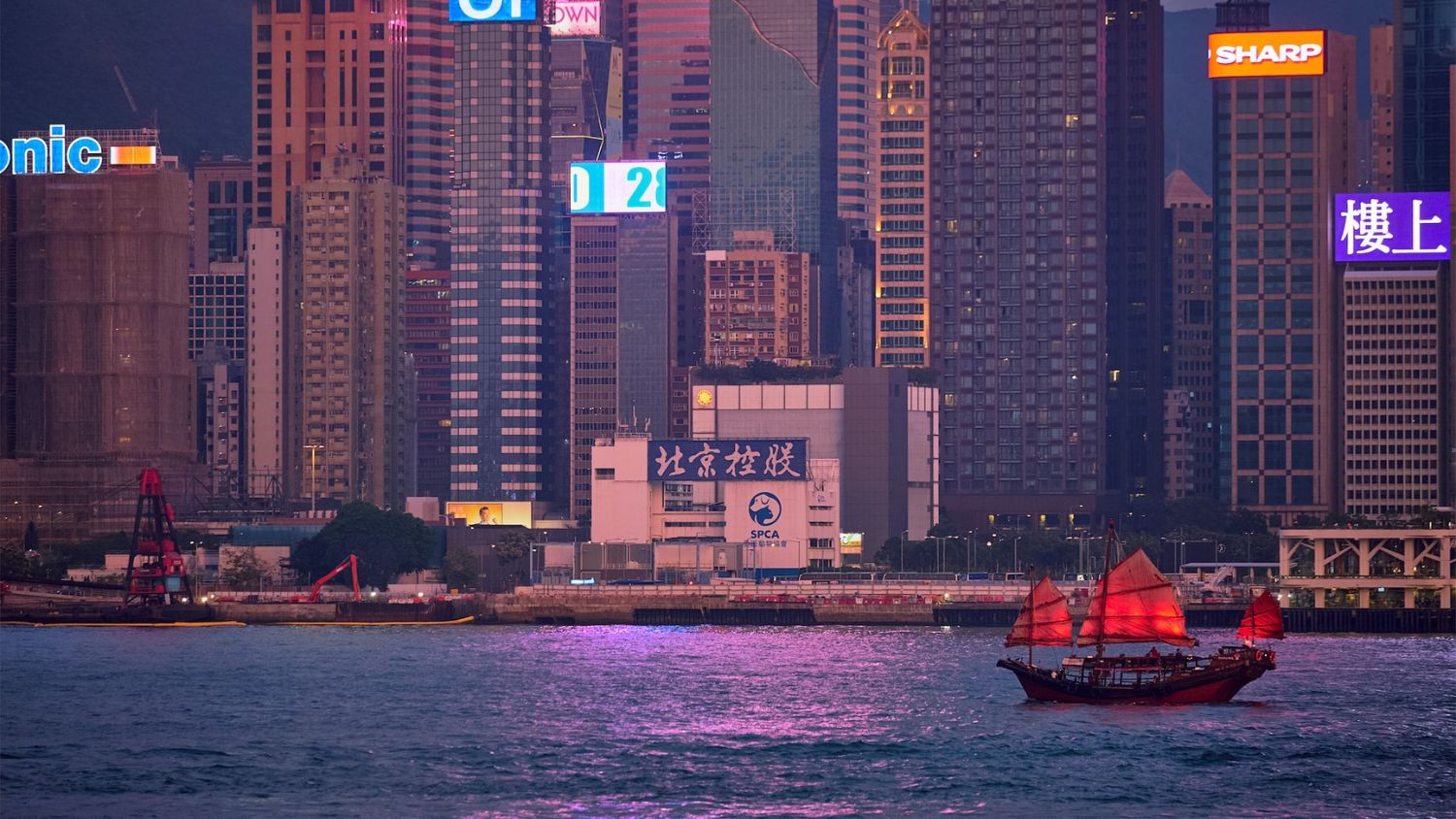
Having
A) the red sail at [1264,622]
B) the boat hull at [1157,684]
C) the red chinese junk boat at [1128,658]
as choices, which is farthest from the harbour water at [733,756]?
the red sail at [1264,622]

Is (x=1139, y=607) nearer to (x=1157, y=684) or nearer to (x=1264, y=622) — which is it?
(x=1157, y=684)

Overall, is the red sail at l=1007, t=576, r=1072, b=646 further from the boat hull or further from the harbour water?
the harbour water

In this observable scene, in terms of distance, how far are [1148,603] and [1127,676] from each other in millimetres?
8453

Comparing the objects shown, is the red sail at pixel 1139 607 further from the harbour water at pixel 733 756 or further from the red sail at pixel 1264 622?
the red sail at pixel 1264 622

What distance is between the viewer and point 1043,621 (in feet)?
627

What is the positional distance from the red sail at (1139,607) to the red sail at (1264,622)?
23.7 ft

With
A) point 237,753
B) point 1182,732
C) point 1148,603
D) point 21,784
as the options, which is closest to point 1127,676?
point 1148,603

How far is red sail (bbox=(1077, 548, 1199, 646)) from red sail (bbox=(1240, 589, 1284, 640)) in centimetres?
723

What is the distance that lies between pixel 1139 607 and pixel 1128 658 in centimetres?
358

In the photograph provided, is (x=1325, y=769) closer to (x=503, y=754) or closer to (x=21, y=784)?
(x=503, y=754)

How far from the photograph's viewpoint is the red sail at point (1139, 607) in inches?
7397

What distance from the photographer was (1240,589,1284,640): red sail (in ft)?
642

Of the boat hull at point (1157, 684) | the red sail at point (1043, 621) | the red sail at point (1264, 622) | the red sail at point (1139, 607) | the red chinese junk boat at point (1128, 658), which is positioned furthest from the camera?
the red sail at point (1264, 622)

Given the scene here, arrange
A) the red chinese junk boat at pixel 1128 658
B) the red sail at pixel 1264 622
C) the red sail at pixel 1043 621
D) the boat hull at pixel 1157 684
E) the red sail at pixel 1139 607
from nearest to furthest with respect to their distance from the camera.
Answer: the boat hull at pixel 1157 684 → the red chinese junk boat at pixel 1128 658 → the red sail at pixel 1139 607 → the red sail at pixel 1043 621 → the red sail at pixel 1264 622
